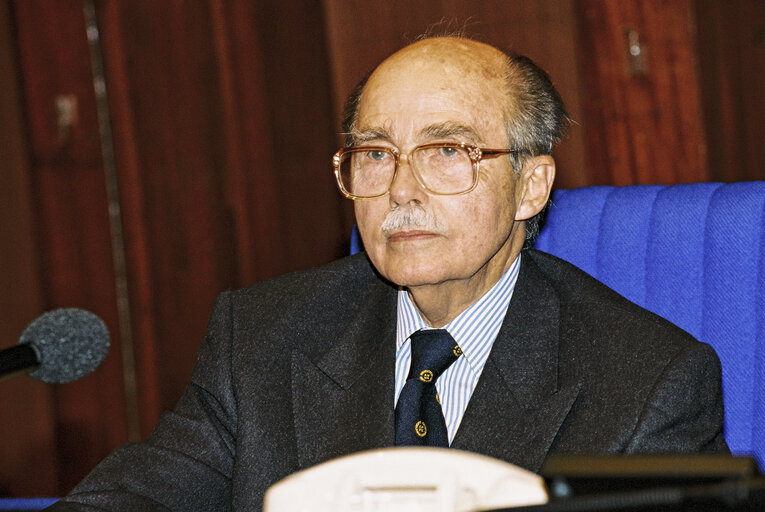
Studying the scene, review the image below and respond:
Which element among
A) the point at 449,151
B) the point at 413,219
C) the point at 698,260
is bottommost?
the point at 698,260

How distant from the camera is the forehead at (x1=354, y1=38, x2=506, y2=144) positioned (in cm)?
187

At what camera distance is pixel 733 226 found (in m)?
1.82

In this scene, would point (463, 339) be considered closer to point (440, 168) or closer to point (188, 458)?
point (440, 168)

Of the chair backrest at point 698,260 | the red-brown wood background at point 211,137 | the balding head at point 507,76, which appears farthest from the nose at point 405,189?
the red-brown wood background at point 211,137

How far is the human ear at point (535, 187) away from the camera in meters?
2.01

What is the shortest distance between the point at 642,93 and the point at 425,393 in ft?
8.16

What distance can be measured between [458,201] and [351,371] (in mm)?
411

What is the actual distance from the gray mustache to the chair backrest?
1.33 ft

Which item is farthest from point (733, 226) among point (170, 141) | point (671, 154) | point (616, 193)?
point (170, 141)

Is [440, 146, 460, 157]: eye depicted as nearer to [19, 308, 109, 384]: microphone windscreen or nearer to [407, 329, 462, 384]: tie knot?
[407, 329, 462, 384]: tie knot

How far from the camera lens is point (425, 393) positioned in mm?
1822

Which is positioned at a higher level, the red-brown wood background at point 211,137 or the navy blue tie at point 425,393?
the red-brown wood background at point 211,137

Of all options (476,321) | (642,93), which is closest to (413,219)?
(476,321)

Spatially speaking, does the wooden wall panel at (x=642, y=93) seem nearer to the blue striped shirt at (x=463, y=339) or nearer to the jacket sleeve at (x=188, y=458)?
the blue striped shirt at (x=463, y=339)
